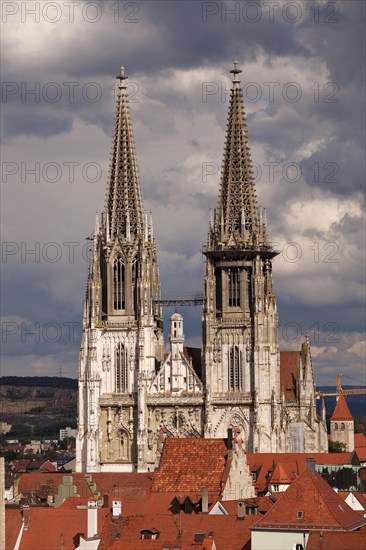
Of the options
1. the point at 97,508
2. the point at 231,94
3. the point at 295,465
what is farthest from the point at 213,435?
the point at 97,508

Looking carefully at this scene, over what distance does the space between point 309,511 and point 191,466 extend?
78.7 ft

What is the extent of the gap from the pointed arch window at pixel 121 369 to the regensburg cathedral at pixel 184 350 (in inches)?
3.7

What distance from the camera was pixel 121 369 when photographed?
17350 centimetres

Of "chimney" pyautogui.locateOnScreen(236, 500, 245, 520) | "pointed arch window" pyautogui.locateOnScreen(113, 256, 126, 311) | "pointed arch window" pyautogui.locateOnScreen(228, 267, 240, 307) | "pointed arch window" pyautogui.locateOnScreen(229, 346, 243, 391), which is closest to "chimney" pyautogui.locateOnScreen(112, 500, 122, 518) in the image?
"chimney" pyautogui.locateOnScreen(236, 500, 245, 520)

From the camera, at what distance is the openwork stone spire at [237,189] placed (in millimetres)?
173625

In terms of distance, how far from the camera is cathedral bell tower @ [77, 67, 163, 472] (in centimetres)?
17125

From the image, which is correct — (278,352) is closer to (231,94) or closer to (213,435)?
(213,435)

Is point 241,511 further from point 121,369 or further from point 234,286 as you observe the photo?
point 121,369

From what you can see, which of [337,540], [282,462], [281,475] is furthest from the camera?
[282,462]

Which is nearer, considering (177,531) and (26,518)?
(177,531)

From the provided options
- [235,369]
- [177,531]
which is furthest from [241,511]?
[235,369]

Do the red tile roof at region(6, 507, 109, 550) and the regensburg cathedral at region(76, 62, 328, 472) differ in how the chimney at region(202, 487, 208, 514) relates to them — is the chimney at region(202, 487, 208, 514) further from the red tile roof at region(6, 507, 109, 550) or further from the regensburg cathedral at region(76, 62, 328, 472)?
the regensburg cathedral at region(76, 62, 328, 472)

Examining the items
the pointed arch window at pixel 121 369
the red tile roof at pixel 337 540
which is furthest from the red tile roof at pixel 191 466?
the pointed arch window at pixel 121 369

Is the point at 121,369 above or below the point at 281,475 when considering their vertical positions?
above
